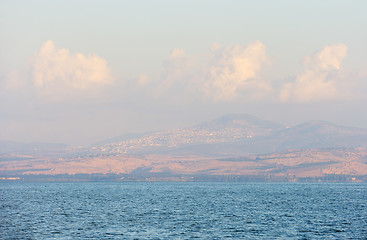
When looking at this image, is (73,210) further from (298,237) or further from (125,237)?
(298,237)

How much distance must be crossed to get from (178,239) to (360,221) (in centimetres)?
4688

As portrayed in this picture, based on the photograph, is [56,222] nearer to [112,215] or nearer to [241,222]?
[112,215]

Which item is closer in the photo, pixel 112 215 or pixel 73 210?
pixel 112 215

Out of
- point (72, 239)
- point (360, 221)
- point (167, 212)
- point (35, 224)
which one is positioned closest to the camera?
point (72, 239)

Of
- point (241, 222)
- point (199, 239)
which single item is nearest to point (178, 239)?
point (199, 239)

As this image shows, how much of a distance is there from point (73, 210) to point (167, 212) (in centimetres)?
2511

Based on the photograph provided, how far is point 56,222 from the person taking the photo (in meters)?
111

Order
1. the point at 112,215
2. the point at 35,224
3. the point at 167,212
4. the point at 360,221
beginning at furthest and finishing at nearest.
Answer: the point at 167,212 → the point at 112,215 → the point at 360,221 → the point at 35,224

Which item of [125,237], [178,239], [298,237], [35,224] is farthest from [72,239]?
[298,237]

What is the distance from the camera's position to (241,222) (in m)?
113

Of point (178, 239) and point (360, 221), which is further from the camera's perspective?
point (360, 221)

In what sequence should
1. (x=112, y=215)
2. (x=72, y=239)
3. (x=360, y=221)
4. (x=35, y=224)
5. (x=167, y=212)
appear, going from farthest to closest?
(x=167, y=212) < (x=112, y=215) < (x=360, y=221) < (x=35, y=224) < (x=72, y=239)

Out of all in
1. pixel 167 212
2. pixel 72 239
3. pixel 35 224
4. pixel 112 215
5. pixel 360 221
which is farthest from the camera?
pixel 167 212

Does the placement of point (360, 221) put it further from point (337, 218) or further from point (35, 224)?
point (35, 224)
